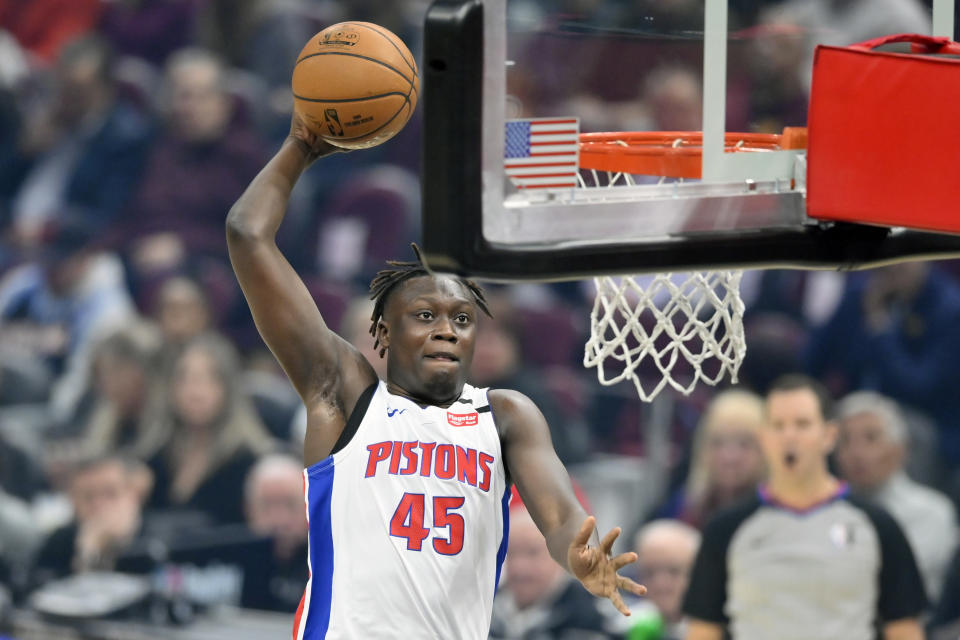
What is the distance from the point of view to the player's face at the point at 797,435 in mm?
6309

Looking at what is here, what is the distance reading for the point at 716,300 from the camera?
391cm

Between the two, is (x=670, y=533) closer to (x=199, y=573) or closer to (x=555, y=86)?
(x=199, y=573)

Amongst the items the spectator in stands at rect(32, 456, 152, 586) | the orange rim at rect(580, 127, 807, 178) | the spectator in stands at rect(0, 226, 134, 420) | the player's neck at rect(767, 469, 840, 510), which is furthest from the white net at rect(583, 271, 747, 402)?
the spectator in stands at rect(0, 226, 134, 420)

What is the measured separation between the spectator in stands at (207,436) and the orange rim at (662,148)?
4.45 metres

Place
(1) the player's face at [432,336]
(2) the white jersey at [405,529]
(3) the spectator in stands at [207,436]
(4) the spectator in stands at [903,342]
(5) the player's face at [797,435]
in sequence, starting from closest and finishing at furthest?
(2) the white jersey at [405,529], (1) the player's face at [432,336], (5) the player's face at [797,435], (4) the spectator in stands at [903,342], (3) the spectator in stands at [207,436]

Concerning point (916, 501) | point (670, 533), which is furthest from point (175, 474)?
point (916, 501)

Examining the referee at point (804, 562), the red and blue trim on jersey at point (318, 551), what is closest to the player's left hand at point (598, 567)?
the red and blue trim on jersey at point (318, 551)

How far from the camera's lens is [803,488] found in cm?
625

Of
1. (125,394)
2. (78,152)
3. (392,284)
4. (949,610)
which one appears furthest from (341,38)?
(78,152)

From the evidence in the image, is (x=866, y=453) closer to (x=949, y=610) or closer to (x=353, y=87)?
(x=949, y=610)

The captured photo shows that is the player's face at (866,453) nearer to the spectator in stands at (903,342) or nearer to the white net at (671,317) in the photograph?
the spectator in stands at (903,342)

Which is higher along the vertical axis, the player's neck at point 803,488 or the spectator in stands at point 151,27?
the spectator in stands at point 151,27

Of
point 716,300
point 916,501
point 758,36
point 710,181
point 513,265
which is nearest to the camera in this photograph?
point 513,265

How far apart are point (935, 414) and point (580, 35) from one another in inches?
147
